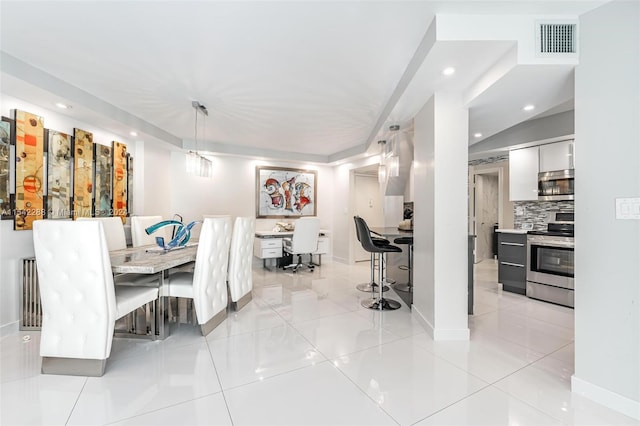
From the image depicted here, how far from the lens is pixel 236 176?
5.56m

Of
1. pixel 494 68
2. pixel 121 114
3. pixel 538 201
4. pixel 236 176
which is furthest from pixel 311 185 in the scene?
pixel 494 68

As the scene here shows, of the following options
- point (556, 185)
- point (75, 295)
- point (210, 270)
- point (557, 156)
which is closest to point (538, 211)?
point (556, 185)

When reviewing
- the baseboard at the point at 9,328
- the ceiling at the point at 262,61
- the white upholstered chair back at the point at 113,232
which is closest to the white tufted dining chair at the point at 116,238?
the white upholstered chair back at the point at 113,232

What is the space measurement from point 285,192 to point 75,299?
4.35 meters

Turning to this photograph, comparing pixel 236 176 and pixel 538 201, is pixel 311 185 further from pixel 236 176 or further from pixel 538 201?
pixel 538 201

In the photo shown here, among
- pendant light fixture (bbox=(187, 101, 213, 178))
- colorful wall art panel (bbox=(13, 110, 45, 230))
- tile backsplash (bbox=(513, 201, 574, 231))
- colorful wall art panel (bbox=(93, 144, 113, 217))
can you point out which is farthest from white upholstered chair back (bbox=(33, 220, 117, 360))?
tile backsplash (bbox=(513, 201, 574, 231))

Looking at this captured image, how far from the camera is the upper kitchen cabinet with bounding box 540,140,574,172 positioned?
11.6ft

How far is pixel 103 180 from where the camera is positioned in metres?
3.60

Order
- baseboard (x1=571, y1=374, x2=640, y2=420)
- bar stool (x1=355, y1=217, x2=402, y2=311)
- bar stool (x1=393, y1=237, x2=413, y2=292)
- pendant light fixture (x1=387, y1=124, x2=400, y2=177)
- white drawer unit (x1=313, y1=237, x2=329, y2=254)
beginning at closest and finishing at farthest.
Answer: baseboard (x1=571, y1=374, x2=640, y2=420), bar stool (x1=355, y1=217, x2=402, y2=311), bar stool (x1=393, y1=237, x2=413, y2=292), pendant light fixture (x1=387, y1=124, x2=400, y2=177), white drawer unit (x1=313, y1=237, x2=329, y2=254)

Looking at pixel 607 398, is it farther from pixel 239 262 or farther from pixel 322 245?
pixel 322 245

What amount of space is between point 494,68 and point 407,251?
2348 millimetres

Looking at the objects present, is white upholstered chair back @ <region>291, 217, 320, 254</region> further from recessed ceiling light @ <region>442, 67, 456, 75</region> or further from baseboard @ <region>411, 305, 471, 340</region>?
recessed ceiling light @ <region>442, 67, 456, 75</region>

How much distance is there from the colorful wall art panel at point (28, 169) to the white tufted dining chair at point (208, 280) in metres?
1.48

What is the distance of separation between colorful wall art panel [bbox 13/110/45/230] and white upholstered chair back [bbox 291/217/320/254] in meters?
3.28
